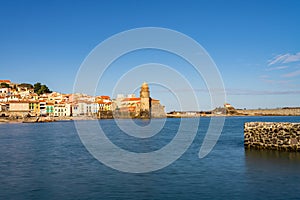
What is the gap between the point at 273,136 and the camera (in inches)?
757

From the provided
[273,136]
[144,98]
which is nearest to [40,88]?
[144,98]

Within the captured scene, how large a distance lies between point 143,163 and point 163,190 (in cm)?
592

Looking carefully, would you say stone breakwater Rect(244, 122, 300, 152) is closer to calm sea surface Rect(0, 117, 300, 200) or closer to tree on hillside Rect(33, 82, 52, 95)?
calm sea surface Rect(0, 117, 300, 200)

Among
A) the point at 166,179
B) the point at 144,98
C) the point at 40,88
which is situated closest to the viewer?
the point at 166,179

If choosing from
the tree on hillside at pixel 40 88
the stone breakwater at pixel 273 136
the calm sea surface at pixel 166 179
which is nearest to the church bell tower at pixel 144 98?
the tree on hillside at pixel 40 88

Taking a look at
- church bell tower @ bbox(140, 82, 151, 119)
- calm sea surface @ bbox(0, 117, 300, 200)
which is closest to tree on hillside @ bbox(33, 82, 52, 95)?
church bell tower @ bbox(140, 82, 151, 119)

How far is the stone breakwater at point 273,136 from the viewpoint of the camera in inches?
719

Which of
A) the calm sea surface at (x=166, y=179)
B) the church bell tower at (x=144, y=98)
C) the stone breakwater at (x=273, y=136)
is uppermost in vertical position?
the church bell tower at (x=144, y=98)

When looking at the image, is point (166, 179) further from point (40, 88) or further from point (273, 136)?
point (40, 88)

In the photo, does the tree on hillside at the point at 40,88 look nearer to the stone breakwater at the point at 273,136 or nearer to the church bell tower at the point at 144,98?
the church bell tower at the point at 144,98

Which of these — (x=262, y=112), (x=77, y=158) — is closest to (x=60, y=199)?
(x=77, y=158)

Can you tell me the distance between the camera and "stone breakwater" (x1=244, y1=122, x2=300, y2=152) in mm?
18250

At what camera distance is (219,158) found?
17781mm

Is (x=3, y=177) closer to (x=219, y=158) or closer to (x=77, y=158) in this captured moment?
(x=77, y=158)
